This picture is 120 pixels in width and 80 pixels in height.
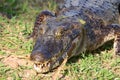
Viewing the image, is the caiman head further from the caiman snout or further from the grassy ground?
the grassy ground

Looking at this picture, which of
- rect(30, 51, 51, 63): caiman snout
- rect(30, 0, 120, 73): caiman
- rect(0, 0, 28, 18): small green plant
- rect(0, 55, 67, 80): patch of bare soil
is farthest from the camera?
rect(0, 0, 28, 18): small green plant

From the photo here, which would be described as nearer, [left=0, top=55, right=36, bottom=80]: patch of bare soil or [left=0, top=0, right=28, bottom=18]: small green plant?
[left=0, top=55, right=36, bottom=80]: patch of bare soil

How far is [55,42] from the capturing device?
4445 millimetres

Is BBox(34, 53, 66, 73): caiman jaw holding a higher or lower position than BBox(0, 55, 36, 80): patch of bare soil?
higher

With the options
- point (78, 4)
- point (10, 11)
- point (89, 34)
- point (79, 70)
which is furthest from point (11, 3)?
point (79, 70)

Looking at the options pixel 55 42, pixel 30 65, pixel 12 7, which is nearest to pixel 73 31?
pixel 55 42

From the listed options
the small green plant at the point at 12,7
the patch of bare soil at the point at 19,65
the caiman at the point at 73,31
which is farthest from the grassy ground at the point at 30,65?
the small green plant at the point at 12,7

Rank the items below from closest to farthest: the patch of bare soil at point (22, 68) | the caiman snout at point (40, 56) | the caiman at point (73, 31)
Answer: the caiman snout at point (40, 56) < the caiman at point (73, 31) < the patch of bare soil at point (22, 68)

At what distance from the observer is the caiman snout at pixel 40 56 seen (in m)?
4.09

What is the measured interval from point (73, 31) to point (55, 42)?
41cm

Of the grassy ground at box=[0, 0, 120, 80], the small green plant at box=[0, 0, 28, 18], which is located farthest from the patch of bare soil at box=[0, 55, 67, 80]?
the small green plant at box=[0, 0, 28, 18]

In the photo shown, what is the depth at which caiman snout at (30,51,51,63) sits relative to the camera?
13.4 feet

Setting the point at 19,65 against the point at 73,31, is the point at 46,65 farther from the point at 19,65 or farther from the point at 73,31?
the point at 73,31

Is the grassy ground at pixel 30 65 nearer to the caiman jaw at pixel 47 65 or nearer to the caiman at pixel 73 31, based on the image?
the caiman at pixel 73 31
